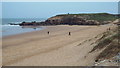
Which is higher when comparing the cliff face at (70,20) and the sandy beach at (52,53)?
the cliff face at (70,20)

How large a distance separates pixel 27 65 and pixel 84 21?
60102mm

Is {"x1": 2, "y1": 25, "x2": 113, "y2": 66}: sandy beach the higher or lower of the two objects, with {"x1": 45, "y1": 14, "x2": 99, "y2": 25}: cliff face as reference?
lower

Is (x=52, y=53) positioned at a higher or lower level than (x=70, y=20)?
lower

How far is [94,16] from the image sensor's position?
264ft

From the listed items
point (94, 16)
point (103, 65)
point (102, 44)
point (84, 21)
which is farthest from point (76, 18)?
point (103, 65)

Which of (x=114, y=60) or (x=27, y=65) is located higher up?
(x=114, y=60)

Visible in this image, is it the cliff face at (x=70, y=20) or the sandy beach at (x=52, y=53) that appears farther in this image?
the cliff face at (x=70, y=20)

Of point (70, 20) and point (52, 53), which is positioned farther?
point (70, 20)

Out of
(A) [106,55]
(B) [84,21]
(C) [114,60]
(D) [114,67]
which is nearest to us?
(D) [114,67]

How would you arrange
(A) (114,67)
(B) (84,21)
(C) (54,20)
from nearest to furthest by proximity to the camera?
1. (A) (114,67)
2. (B) (84,21)
3. (C) (54,20)

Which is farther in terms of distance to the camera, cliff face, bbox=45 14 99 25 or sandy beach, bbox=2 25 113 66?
cliff face, bbox=45 14 99 25

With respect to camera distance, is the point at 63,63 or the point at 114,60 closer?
the point at 114,60

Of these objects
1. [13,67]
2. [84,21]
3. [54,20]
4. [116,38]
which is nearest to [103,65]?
[116,38]

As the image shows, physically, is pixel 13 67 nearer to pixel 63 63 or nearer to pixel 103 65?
pixel 63 63
